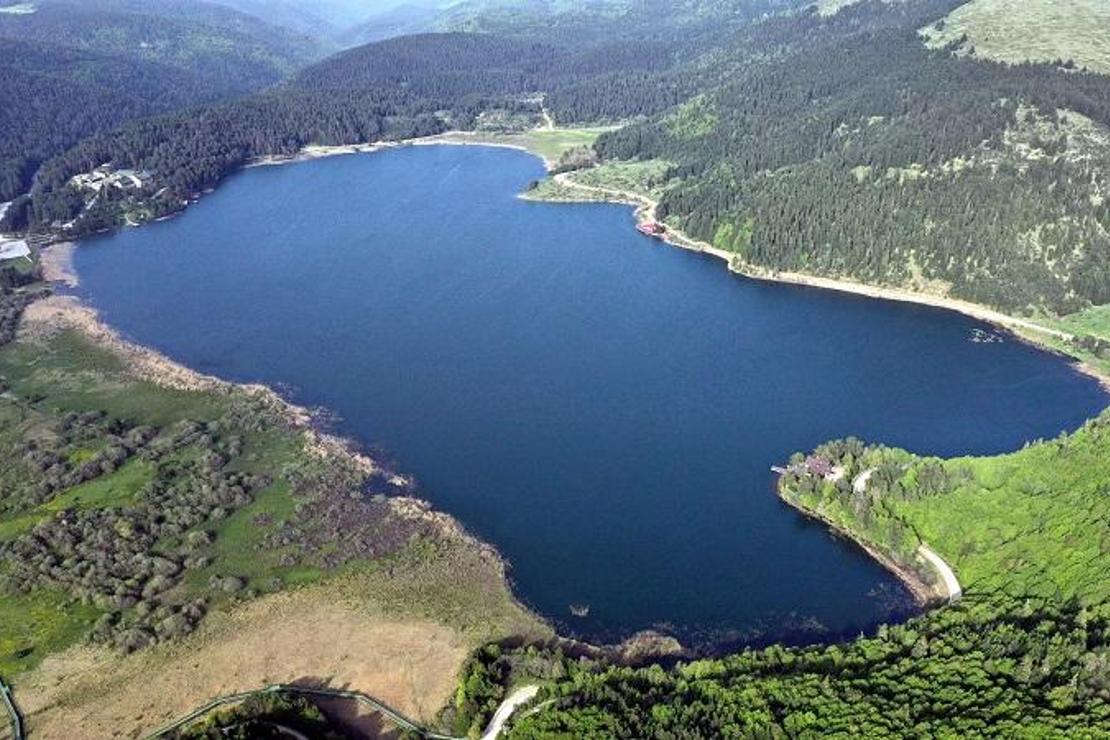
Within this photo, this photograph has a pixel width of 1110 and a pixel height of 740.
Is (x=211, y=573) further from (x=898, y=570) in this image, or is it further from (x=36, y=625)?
(x=898, y=570)

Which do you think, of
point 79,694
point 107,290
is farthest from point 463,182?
point 79,694

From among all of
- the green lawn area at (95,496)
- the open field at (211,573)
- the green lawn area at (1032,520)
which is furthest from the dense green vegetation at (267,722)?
the green lawn area at (1032,520)

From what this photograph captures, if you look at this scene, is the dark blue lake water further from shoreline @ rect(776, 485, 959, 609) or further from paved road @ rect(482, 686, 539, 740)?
paved road @ rect(482, 686, 539, 740)

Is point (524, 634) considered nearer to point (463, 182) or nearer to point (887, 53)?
point (463, 182)

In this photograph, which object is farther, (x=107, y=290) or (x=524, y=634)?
(x=107, y=290)

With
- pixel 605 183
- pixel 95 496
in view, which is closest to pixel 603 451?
pixel 95 496

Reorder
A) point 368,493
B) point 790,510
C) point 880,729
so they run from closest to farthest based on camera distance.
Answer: point 880,729 < point 790,510 < point 368,493
